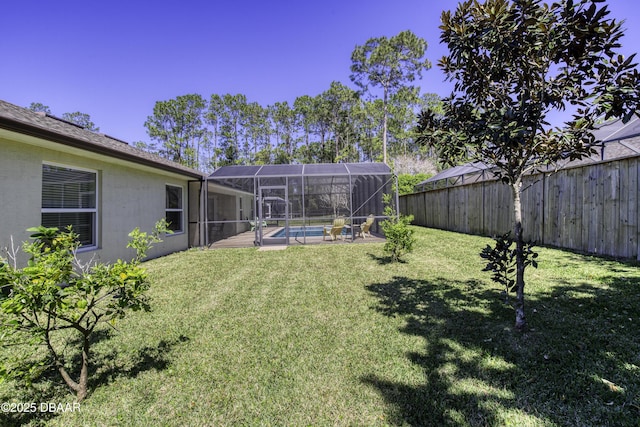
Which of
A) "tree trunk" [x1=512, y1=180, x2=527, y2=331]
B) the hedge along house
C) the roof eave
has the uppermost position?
the roof eave

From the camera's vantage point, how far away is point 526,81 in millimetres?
2889

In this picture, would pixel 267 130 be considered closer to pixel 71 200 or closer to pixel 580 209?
pixel 71 200

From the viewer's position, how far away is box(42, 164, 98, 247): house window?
17.3 ft

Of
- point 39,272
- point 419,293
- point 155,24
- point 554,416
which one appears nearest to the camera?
point 39,272

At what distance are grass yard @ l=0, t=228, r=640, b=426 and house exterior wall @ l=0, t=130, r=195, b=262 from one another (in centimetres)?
188

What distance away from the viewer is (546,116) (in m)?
2.69

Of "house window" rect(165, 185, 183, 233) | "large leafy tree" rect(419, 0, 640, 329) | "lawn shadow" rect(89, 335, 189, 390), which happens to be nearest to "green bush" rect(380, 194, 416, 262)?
"large leafy tree" rect(419, 0, 640, 329)

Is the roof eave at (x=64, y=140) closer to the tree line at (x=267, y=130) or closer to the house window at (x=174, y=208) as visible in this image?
the house window at (x=174, y=208)

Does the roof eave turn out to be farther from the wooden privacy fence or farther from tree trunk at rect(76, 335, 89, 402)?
the wooden privacy fence

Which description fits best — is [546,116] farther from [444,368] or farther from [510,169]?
[444,368]

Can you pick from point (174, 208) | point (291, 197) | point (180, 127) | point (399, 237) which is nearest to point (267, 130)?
point (180, 127)

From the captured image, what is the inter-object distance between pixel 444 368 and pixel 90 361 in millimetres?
3384

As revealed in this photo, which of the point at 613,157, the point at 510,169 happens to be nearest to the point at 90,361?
the point at 510,169

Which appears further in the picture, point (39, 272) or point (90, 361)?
point (90, 361)
